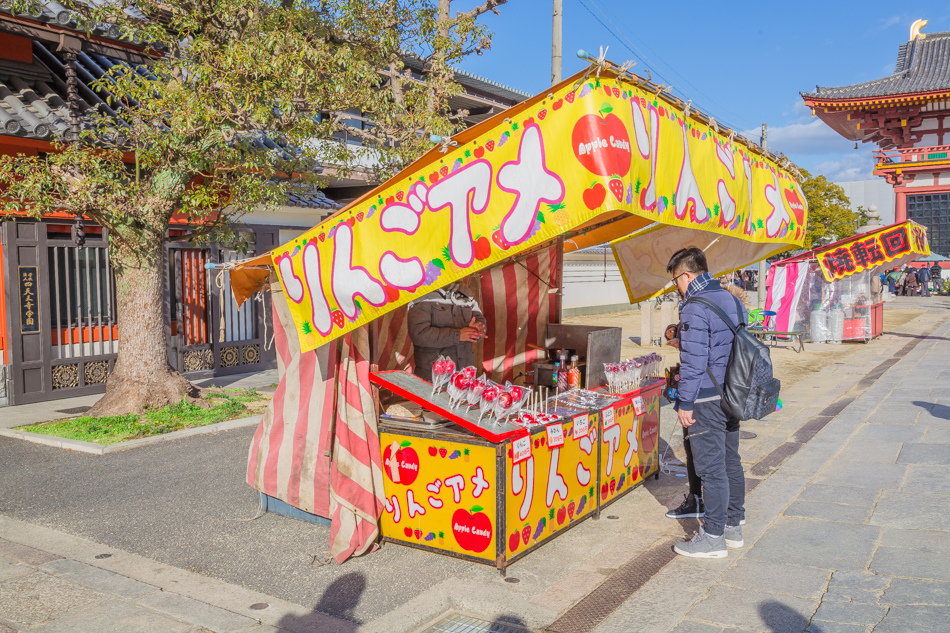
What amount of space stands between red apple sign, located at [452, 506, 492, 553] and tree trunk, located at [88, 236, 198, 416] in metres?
6.08

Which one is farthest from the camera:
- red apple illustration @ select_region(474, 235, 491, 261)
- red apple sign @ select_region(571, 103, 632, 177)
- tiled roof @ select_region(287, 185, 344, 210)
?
tiled roof @ select_region(287, 185, 344, 210)

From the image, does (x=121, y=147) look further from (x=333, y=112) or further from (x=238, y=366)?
(x=238, y=366)

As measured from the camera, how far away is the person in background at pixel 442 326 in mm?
5480

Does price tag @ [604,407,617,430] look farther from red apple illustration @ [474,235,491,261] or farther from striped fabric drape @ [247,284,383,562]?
red apple illustration @ [474,235,491,261]

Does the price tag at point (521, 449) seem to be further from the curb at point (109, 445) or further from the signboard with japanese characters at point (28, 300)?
the signboard with japanese characters at point (28, 300)

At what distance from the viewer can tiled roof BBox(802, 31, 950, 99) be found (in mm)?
30766

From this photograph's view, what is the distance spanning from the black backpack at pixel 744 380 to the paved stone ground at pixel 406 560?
0.98 m

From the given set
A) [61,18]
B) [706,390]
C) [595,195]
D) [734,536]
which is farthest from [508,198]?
[61,18]

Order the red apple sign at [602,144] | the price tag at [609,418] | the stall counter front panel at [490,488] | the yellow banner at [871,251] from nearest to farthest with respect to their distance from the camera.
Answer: the red apple sign at [602,144] < the stall counter front panel at [490,488] < the price tag at [609,418] < the yellow banner at [871,251]

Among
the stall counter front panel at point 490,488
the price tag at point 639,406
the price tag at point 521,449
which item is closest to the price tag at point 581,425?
the stall counter front panel at point 490,488

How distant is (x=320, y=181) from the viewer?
32.3 feet

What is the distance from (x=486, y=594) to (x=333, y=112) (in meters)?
6.50

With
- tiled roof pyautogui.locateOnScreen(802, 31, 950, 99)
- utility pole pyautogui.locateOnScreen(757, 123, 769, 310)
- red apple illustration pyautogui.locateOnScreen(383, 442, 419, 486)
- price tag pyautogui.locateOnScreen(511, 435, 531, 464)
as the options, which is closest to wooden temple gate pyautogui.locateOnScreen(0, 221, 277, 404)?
red apple illustration pyautogui.locateOnScreen(383, 442, 419, 486)

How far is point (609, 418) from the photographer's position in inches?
210
